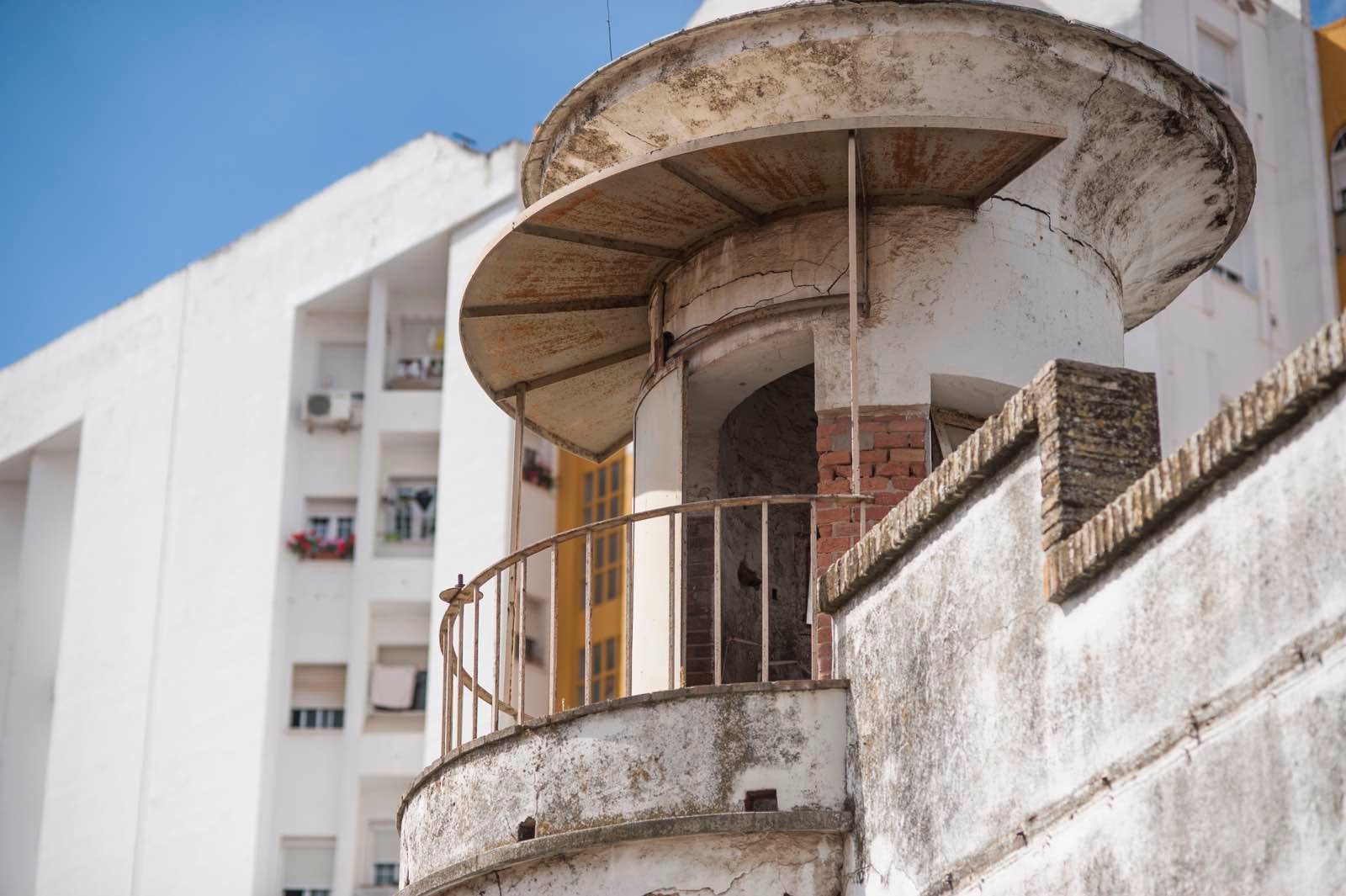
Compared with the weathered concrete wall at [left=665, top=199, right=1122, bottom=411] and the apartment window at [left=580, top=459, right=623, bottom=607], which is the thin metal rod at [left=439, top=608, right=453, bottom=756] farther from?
the apartment window at [left=580, top=459, right=623, bottom=607]

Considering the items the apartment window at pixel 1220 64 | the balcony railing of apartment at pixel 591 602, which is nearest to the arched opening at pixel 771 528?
the balcony railing of apartment at pixel 591 602

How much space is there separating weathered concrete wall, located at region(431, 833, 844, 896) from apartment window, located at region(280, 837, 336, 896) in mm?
32487

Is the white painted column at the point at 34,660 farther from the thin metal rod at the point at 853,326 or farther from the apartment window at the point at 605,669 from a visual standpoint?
the thin metal rod at the point at 853,326

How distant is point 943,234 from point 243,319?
36295 millimetres

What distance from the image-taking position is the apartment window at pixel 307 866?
41406mm

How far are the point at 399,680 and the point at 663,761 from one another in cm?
3282

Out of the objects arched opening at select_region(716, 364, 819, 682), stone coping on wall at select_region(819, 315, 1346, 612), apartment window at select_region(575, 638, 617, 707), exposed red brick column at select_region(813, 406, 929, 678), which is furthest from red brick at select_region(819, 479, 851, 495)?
apartment window at select_region(575, 638, 617, 707)

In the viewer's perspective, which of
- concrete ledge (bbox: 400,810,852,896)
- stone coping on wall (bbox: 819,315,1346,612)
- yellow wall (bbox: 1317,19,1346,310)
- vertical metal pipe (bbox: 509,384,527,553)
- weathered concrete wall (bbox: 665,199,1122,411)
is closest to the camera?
stone coping on wall (bbox: 819,315,1346,612)

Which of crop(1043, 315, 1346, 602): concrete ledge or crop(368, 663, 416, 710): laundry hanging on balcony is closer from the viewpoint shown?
crop(1043, 315, 1346, 602): concrete ledge

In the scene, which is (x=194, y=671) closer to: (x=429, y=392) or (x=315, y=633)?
(x=315, y=633)

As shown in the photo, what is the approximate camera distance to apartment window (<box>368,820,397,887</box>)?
1614 inches

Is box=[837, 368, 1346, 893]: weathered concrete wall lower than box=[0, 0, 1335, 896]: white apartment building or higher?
lower

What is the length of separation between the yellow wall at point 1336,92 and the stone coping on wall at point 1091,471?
3275cm

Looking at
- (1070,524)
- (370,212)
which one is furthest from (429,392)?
(1070,524)
